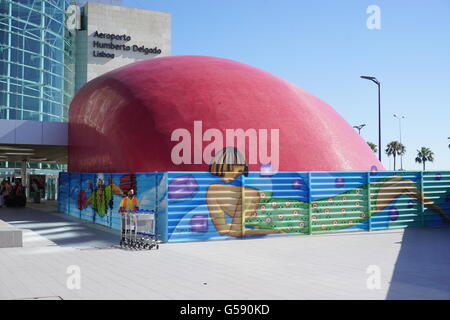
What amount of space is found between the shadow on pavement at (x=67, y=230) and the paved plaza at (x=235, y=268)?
0.05 m

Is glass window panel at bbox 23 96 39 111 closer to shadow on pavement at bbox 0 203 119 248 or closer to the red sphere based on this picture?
the red sphere

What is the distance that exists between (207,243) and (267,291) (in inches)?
221

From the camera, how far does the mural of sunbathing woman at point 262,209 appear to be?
1334cm

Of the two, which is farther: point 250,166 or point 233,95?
point 233,95

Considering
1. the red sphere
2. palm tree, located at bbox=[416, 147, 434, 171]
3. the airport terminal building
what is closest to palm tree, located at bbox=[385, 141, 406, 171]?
palm tree, located at bbox=[416, 147, 434, 171]

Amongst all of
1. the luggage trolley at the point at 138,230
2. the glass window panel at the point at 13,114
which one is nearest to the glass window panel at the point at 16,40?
the glass window panel at the point at 13,114

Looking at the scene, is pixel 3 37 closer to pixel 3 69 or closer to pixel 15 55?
pixel 15 55

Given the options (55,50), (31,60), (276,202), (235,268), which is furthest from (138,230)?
(55,50)

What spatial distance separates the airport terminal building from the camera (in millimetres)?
46344

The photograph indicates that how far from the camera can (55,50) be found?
51844 millimetres

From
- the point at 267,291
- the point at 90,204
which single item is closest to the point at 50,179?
the point at 90,204

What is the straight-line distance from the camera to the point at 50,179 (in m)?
42.0

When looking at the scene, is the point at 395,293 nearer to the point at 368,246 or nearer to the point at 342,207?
the point at 368,246

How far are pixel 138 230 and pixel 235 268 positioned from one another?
3592mm
